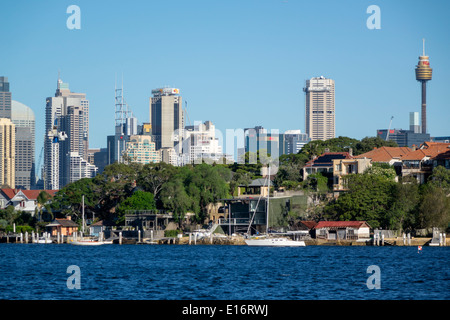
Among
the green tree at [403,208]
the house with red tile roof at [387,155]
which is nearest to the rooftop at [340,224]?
the green tree at [403,208]

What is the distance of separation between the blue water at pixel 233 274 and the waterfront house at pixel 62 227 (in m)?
33.7

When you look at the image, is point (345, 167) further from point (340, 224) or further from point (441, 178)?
point (340, 224)

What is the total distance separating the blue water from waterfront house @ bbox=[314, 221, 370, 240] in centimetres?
790

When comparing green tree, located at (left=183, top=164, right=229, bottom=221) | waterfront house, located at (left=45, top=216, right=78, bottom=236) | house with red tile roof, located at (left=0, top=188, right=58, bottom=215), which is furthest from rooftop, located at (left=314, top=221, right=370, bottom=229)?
house with red tile roof, located at (left=0, top=188, right=58, bottom=215)

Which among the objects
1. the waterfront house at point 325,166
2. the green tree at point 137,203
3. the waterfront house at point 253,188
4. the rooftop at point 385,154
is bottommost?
the green tree at point 137,203

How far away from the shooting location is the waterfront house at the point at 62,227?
371 ft

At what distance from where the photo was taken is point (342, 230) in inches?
3457

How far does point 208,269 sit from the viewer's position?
5697 cm

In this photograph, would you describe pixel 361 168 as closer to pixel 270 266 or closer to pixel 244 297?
pixel 270 266

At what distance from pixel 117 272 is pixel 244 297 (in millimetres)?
17756

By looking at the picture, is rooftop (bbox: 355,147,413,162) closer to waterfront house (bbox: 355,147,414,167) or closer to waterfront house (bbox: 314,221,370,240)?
waterfront house (bbox: 355,147,414,167)

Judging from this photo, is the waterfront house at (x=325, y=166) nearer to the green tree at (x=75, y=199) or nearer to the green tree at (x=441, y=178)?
the green tree at (x=441, y=178)

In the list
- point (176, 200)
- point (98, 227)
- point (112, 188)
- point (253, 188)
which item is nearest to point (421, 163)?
point (253, 188)

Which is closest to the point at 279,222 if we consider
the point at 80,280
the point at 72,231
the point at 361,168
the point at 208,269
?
the point at 361,168
